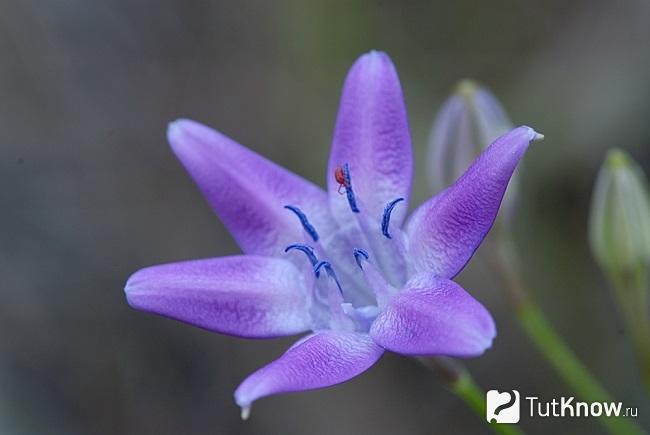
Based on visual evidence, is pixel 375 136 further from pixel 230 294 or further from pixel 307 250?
pixel 230 294

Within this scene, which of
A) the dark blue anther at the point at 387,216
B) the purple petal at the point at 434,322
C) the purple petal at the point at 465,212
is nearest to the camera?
the purple petal at the point at 434,322

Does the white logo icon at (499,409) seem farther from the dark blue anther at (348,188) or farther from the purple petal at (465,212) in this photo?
the dark blue anther at (348,188)

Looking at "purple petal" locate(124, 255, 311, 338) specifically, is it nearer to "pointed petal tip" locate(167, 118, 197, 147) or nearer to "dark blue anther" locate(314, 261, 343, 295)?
"dark blue anther" locate(314, 261, 343, 295)

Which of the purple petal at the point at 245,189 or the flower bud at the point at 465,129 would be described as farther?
the flower bud at the point at 465,129

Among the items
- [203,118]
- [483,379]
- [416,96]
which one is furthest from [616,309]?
[203,118]

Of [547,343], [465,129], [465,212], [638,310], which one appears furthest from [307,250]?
[638,310]

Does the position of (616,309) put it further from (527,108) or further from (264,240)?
(264,240)

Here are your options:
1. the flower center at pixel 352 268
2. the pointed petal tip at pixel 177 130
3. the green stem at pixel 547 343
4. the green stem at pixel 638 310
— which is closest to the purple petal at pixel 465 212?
the flower center at pixel 352 268
